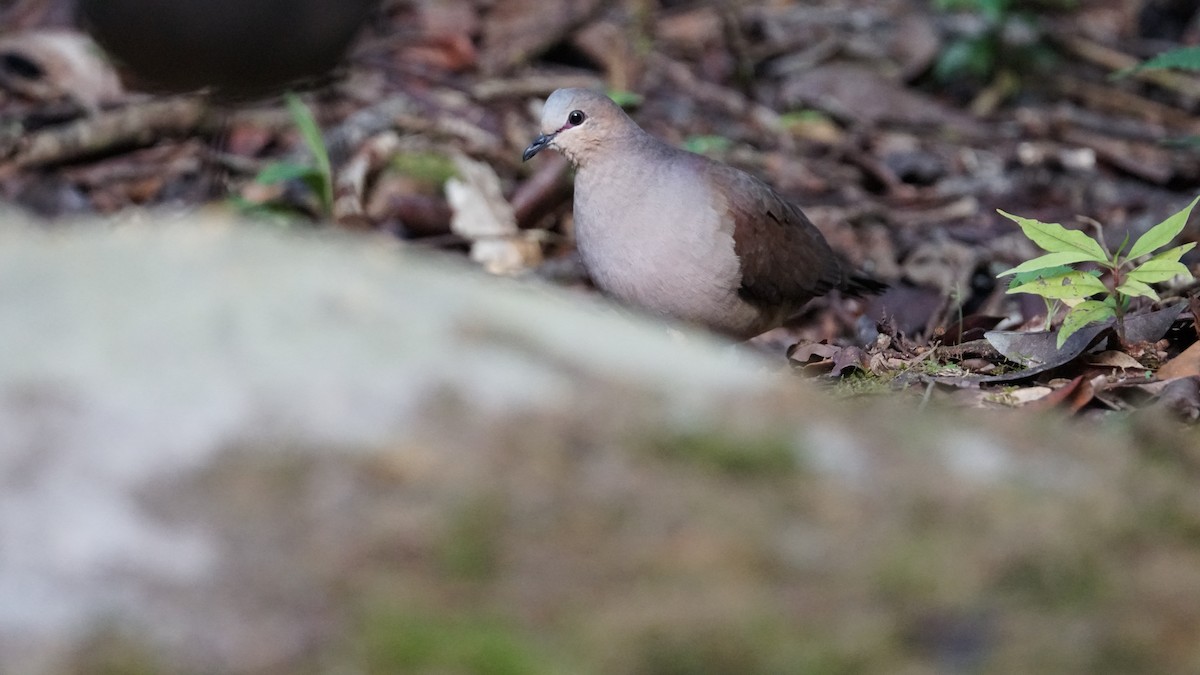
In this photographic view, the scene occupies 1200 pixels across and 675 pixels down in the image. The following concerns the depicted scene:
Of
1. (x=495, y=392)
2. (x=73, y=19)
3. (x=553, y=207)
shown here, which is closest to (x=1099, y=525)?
(x=495, y=392)

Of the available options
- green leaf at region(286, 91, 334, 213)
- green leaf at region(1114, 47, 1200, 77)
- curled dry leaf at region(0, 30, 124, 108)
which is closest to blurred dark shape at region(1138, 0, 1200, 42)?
green leaf at region(1114, 47, 1200, 77)

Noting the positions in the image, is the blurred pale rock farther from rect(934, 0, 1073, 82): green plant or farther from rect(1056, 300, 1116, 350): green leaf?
rect(934, 0, 1073, 82): green plant

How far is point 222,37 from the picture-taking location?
5.33m

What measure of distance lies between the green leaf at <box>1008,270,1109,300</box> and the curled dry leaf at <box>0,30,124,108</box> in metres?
5.28

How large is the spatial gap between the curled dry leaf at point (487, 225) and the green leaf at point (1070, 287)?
282 cm

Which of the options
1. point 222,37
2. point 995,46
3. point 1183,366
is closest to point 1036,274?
point 1183,366

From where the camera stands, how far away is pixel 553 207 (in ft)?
20.4

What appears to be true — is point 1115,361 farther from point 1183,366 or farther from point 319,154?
point 319,154

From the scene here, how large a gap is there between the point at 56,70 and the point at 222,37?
227 cm

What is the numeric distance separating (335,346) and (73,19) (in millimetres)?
6836

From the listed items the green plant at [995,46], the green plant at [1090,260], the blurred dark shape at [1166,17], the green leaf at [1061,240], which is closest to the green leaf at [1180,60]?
the green plant at [1090,260]

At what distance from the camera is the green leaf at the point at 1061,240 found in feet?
10.1

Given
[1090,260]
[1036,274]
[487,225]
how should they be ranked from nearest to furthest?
[1090,260] < [1036,274] < [487,225]

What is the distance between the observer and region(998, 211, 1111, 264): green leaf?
307cm
